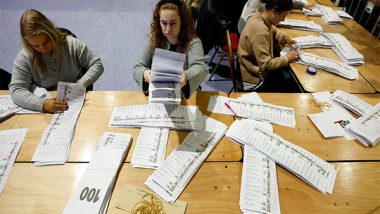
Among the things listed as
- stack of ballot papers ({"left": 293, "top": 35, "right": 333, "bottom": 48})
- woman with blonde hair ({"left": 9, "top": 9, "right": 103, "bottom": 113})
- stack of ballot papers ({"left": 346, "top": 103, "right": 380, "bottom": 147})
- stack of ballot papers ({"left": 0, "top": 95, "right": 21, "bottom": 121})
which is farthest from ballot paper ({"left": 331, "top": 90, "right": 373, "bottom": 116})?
stack of ballot papers ({"left": 0, "top": 95, "right": 21, "bottom": 121})

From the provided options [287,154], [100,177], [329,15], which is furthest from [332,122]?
[329,15]

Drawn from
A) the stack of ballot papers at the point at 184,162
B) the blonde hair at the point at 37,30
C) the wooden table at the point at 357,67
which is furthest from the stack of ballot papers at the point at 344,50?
the blonde hair at the point at 37,30

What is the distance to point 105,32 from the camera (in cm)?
385

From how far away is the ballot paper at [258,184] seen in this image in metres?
1.17

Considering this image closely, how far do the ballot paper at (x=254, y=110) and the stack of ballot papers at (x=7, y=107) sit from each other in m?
1.11

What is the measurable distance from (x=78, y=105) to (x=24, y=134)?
1.03 feet

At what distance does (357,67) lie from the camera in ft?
7.02

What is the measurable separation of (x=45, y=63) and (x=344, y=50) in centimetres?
223

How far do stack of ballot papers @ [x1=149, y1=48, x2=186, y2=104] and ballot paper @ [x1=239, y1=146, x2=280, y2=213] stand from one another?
459mm

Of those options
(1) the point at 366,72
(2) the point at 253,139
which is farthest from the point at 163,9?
(1) the point at 366,72

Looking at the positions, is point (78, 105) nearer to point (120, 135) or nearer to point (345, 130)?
point (120, 135)

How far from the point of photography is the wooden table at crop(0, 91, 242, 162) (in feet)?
4.48

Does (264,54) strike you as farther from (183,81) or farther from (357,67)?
(183,81)

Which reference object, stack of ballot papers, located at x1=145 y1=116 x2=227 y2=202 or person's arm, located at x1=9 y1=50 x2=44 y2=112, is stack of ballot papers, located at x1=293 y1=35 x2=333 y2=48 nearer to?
stack of ballot papers, located at x1=145 y1=116 x2=227 y2=202
